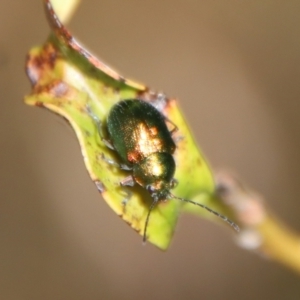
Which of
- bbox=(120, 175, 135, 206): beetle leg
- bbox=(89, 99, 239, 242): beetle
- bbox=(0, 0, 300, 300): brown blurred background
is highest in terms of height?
bbox=(0, 0, 300, 300): brown blurred background

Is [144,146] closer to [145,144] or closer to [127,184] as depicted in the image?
[145,144]

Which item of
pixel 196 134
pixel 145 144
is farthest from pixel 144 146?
pixel 196 134

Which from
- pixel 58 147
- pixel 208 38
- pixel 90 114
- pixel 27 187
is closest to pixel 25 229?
pixel 27 187

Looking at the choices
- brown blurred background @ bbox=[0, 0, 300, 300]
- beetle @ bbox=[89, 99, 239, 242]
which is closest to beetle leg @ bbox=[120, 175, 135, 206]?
beetle @ bbox=[89, 99, 239, 242]

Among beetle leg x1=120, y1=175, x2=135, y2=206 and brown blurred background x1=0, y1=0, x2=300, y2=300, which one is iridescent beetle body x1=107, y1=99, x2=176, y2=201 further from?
brown blurred background x1=0, y1=0, x2=300, y2=300

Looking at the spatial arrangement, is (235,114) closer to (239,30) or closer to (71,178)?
(239,30)
